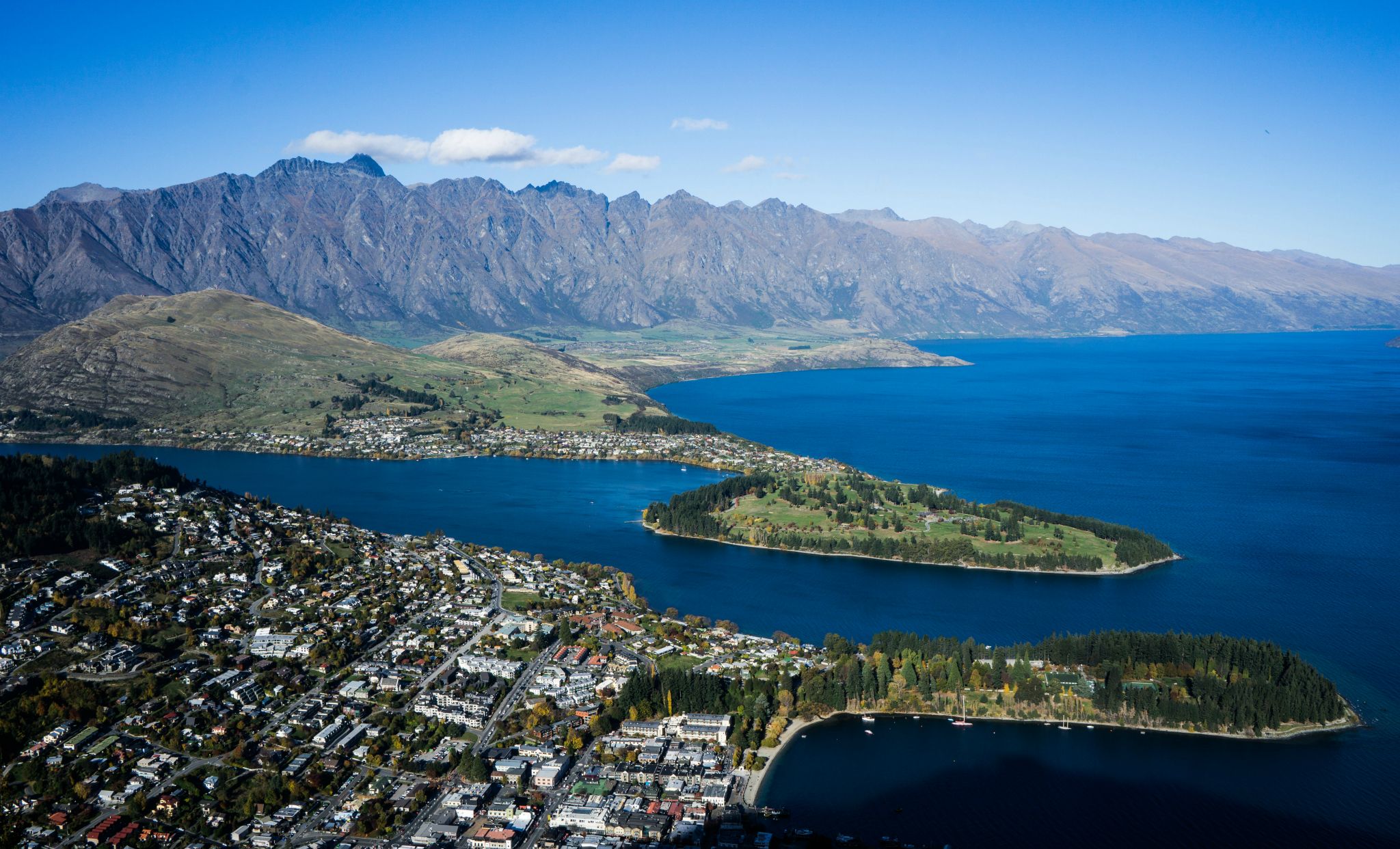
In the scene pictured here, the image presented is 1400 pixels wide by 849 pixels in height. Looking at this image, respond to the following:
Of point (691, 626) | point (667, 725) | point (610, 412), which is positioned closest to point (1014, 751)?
point (667, 725)

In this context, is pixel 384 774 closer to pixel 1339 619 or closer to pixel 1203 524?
pixel 1339 619

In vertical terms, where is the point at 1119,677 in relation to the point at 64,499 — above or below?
below

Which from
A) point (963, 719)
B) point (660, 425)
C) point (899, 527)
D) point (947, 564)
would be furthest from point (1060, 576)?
point (660, 425)

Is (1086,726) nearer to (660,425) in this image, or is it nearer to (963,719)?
(963,719)

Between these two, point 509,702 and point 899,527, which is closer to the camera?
point 509,702

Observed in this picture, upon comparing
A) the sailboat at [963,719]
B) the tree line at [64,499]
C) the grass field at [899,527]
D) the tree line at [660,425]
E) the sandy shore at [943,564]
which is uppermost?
the tree line at [64,499]

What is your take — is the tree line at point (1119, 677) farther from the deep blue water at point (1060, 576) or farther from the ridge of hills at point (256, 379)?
the ridge of hills at point (256, 379)

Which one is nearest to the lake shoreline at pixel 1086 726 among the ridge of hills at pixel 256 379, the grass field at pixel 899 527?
the grass field at pixel 899 527
